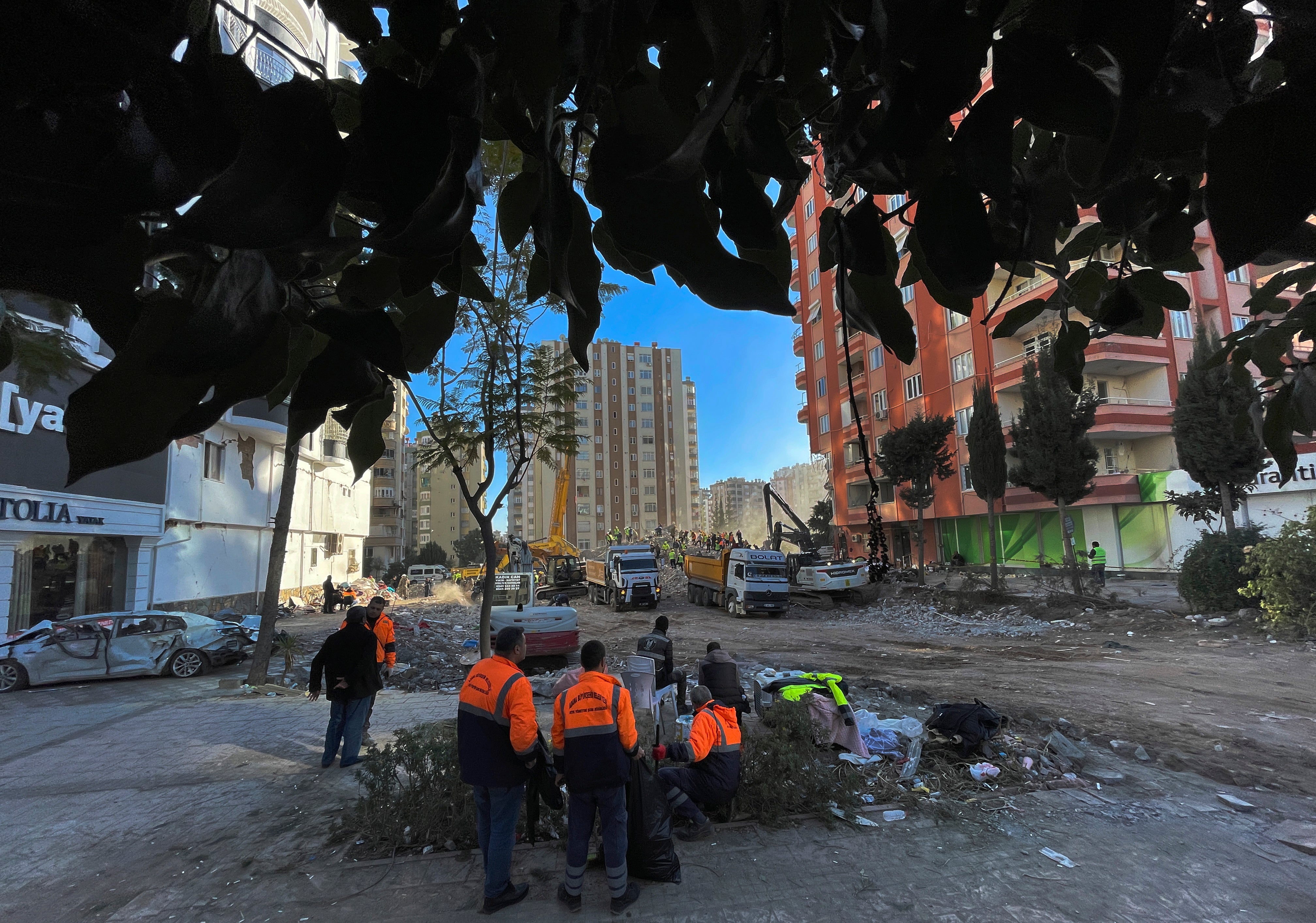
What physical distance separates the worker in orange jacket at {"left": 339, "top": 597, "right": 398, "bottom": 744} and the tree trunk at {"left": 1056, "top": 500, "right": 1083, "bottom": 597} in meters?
16.5

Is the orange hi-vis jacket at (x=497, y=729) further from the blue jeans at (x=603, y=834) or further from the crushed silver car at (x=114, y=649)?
the crushed silver car at (x=114, y=649)

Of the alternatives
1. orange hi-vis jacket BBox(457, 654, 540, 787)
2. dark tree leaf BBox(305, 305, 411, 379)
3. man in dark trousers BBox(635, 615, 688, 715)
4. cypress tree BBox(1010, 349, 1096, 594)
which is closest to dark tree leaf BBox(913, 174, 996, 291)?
dark tree leaf BBox(305, 305, 411, 379)

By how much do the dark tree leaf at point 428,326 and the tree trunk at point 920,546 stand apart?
2317 centimetres

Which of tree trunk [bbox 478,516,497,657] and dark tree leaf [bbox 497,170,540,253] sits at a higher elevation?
dark tree leaf [bbox 497,170,540,253]

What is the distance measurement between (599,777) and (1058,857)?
3.00 m

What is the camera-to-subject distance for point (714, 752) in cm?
493

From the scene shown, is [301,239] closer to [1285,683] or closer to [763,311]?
[763,311]

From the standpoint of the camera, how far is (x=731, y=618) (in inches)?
774

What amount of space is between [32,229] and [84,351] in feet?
45.7

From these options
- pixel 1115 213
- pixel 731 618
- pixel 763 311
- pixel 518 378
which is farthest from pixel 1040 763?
pixel 731 618

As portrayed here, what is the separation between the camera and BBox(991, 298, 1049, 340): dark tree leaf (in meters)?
1.41

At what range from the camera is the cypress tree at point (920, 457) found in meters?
23.2

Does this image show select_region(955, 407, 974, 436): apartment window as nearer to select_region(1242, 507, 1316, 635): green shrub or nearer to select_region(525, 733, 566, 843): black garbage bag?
select_region(1242, 507, 1316, 635): green shrub

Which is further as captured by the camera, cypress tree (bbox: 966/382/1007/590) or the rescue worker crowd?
cypress tree (bbox: 966/382/1007/590)
